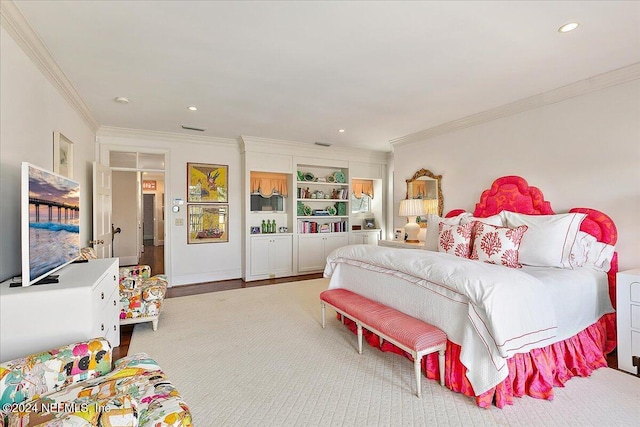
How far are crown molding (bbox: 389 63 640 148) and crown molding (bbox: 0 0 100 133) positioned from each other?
453 centimetres

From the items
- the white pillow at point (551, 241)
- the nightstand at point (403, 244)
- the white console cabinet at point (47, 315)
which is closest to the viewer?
the white console cabinet at point (47, 315)

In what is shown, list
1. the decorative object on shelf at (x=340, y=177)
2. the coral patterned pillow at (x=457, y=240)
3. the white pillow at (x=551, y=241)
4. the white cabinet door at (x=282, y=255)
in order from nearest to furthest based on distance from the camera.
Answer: the white pillow at (x=551, y=241), the coral patterned pillow at (x=457, y=240), the white cabinet door at (x=282, y=255), the decorative object on shelf at (x=340, y=177)

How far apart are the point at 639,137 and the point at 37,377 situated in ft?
15.1

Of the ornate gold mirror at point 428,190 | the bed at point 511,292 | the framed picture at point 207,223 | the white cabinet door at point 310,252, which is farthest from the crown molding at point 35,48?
the ornate gold mirror at point 428,190

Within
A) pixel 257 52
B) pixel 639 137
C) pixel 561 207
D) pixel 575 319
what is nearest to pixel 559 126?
pixel 639 137

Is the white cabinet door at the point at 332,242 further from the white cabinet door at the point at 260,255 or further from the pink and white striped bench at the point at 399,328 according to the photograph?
the pink and white striped bench at the point at 399,328

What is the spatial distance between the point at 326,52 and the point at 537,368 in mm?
2791

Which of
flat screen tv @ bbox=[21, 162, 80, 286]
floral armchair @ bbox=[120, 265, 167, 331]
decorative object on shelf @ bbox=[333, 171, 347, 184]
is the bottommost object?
floral armchair @ bbox=[120, 265, 167, 331]

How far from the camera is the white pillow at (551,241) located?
2.79 m

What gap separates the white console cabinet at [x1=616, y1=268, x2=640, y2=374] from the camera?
2328 mm

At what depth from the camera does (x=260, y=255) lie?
5559mm

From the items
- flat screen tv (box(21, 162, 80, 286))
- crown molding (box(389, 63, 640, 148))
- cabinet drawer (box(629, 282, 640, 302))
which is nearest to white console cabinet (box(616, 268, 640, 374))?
cabinet drawer (box(629, 282, 640, 302))

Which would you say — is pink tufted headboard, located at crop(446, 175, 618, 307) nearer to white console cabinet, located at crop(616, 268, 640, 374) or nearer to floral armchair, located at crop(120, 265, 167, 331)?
white console cabinet, located at crop(616, 268, 640, 374)

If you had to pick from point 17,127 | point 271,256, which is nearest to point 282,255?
point 271,256
